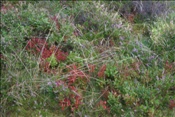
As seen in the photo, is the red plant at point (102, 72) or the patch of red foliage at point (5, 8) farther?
the patch of red foliage at point (5, 8)

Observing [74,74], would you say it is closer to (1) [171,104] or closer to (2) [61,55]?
(2) [61,55]

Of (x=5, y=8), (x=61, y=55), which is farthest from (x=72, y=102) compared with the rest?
(x=5, y=8)

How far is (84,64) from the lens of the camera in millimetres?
4402

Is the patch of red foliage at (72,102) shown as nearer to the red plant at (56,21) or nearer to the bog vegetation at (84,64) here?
the bog vegetation at (84,64)

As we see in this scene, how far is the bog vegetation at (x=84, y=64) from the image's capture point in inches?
157

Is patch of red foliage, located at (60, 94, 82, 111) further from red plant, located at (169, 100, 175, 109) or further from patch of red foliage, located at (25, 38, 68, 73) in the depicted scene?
red plant, located at (169, 100, 175, 109)

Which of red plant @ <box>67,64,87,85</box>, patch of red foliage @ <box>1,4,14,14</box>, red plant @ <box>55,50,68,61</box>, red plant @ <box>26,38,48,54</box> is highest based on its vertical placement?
patch of red foliage @ <box>1,4,14,14</box>

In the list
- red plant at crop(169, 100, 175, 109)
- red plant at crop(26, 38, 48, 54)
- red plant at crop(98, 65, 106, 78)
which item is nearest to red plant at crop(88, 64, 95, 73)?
red plant at crop(98, 65, 106, 78)

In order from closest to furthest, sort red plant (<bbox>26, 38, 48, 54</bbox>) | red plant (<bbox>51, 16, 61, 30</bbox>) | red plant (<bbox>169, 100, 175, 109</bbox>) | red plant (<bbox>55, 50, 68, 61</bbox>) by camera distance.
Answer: red plant (<bbox>169, 100, 175, 109</bbox>)
red plant (<bbox>55, 50, 68, 61</bbox>)
red plant (<bbox>26, 38, 48, 54</bbox>)
red plant (<bbox>51, 16, 61, 30</bbox>)

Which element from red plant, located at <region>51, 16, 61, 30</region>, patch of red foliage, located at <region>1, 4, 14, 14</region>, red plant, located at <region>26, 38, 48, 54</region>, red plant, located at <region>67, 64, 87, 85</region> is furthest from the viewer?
patch of red foliage, located at <region>1, 4, 14, 14</region>

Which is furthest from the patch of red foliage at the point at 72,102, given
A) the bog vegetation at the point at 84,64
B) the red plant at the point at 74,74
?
the red plant at the point at 74,74

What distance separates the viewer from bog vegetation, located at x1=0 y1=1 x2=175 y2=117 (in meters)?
3.99

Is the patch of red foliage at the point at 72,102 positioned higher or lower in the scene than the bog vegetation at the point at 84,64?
lower

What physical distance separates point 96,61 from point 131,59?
1.59ft
